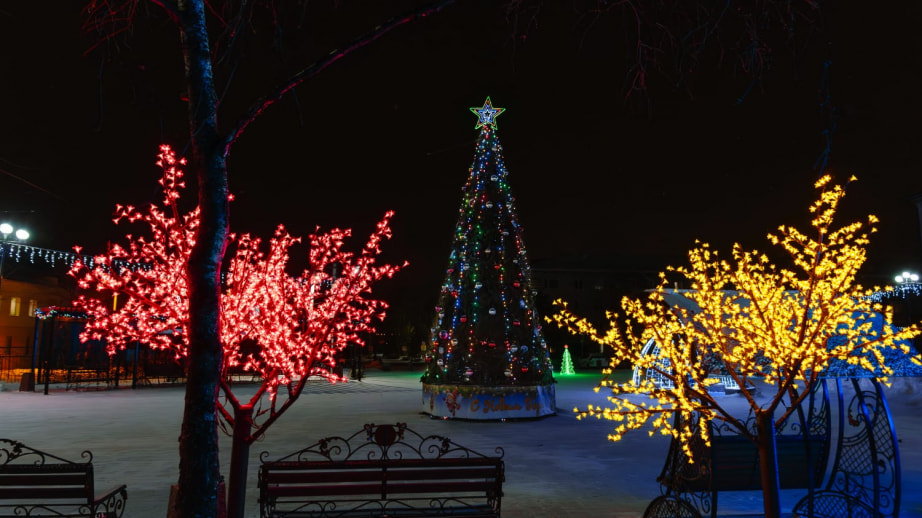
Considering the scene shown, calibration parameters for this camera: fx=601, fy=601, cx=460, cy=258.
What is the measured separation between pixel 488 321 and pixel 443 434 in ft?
12.0

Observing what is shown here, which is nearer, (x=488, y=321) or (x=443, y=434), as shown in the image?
(x=443, y=434)

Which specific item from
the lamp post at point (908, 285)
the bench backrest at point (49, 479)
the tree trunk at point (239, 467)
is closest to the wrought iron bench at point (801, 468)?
the tree trunk at point (239, 467)

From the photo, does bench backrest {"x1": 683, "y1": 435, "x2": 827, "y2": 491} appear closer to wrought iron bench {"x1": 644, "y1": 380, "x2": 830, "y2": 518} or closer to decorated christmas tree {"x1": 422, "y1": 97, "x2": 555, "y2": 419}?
wrought iron bench {"x1": 644, "y1": 380, "x2": 830, "y2": 518}

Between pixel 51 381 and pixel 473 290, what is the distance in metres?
24.9

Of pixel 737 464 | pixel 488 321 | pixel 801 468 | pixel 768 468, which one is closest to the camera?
pixel 768 468

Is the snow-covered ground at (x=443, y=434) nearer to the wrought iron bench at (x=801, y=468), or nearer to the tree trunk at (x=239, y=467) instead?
the wrought iron bench at (x=801, y=468)

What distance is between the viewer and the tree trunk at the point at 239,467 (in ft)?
19.7

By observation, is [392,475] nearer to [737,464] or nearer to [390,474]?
[390,474]

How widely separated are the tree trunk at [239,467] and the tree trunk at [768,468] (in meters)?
4.94

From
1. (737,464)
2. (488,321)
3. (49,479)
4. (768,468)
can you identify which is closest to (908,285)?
(488,321)

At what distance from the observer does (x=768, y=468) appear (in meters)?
5.48

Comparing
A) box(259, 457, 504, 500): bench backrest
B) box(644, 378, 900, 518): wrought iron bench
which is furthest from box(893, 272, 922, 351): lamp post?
box(259, 457, 504, 500): bench backrest

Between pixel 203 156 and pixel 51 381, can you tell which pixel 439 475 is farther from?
pixel 51 381

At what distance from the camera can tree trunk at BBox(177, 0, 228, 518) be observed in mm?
4641
